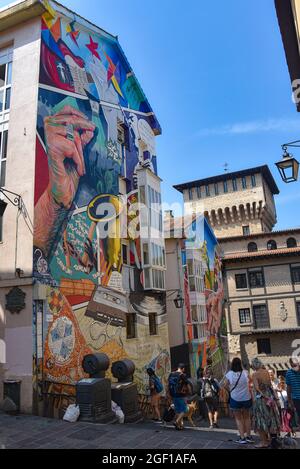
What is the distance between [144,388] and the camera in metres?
16.8

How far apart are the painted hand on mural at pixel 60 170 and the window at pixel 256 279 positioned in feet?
86.0

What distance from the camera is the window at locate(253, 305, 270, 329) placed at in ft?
116

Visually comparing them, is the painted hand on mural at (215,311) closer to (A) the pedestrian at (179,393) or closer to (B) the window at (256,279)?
(B) the window at (256,279)

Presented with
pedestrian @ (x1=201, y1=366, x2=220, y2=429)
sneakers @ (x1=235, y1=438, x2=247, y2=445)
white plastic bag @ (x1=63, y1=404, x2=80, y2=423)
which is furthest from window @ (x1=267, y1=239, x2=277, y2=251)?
sneakers @ (x1=235, y1=438, x2=247, y2=445)

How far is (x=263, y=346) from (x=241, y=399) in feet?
97.3

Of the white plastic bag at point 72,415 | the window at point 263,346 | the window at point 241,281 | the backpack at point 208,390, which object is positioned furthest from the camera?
the window at point 241,281

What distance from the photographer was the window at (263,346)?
34375mm

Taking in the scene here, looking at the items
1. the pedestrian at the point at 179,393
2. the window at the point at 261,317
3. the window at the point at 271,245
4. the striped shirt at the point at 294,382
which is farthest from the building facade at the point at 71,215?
the window at the point at 271,245

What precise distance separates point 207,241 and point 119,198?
12749 mm

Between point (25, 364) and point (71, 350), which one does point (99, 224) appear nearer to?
point (71, 350)

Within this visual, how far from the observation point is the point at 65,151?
45.1ft

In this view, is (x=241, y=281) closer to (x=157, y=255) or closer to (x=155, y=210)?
(x=155, y=210)

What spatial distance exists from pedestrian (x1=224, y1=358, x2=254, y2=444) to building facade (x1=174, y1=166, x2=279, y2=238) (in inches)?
1607
